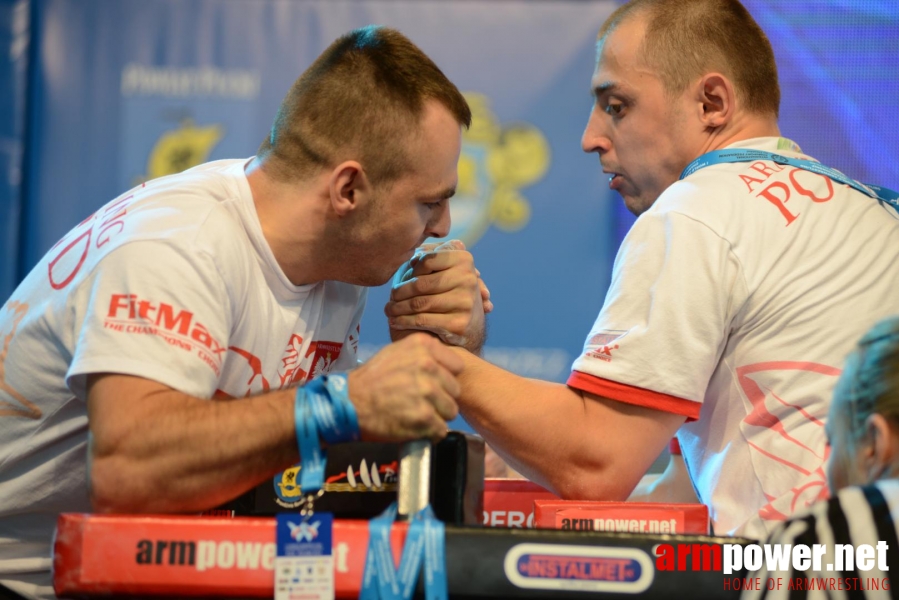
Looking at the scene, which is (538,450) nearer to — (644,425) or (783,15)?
(644,425)

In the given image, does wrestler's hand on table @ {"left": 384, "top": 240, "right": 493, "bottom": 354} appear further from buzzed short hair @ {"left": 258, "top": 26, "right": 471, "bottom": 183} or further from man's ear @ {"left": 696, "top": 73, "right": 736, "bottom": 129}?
man's ear @ {"left": 696, "top": 73, "right": 736, "bottom": 129}

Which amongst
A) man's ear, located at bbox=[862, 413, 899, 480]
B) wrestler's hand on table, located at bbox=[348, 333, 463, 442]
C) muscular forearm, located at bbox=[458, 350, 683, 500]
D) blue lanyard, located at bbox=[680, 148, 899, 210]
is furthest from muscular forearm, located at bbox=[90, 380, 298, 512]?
blue lanyard, located at bbox=[680, 148, 899, 210]

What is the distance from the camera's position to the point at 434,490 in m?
1.36

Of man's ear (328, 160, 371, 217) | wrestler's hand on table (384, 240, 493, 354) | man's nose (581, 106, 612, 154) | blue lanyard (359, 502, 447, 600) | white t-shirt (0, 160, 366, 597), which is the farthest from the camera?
man's nose (581, 106, 612, 154)

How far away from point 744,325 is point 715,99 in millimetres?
544

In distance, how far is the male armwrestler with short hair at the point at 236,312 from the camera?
1222 mm

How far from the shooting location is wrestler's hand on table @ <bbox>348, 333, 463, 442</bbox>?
1.20 metres

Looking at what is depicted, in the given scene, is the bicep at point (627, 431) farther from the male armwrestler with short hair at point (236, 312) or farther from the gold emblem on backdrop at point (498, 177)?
the gold emblem on backdrop at point (498, 177)

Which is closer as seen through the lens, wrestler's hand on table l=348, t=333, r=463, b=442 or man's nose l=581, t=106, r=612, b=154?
wrestler's hand on table l=348, t=333, r=463, b=442

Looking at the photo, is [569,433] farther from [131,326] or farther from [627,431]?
[131,326]

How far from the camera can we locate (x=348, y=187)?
169cm

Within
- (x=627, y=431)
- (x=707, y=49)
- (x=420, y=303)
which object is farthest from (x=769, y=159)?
(x=420, y=303)

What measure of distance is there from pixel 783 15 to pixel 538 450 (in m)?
2.73

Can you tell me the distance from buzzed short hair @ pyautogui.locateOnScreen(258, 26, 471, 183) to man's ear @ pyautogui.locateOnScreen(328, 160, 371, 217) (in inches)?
0.7
